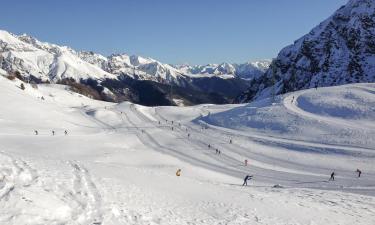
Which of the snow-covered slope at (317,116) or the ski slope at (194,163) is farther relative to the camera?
the snow-covered slope at (317,116)

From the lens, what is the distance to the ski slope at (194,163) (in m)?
24.0

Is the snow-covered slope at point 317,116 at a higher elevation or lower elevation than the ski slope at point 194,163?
higher

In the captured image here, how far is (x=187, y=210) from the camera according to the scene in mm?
25781

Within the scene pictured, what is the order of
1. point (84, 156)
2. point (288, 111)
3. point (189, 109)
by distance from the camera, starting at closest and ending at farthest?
point (84, 156), point (288, 111), point (189, 109)

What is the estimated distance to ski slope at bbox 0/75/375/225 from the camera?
78.7 ft

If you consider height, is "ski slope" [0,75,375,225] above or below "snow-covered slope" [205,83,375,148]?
below

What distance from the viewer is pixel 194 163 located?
6353 centimetres

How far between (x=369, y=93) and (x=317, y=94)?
13094 millimetres

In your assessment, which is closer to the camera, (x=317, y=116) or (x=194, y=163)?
(x=194, y=163)

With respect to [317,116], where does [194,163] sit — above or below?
below

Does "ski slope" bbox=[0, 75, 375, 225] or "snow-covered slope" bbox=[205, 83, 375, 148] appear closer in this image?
"ski slope" bbox=[0, 75, 375, 225]

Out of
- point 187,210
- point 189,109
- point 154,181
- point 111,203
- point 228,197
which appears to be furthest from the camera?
point 189,109

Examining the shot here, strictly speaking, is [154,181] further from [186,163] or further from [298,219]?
[186,163]

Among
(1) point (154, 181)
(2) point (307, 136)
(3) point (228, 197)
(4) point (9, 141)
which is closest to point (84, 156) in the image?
(4) point (9, 141)
